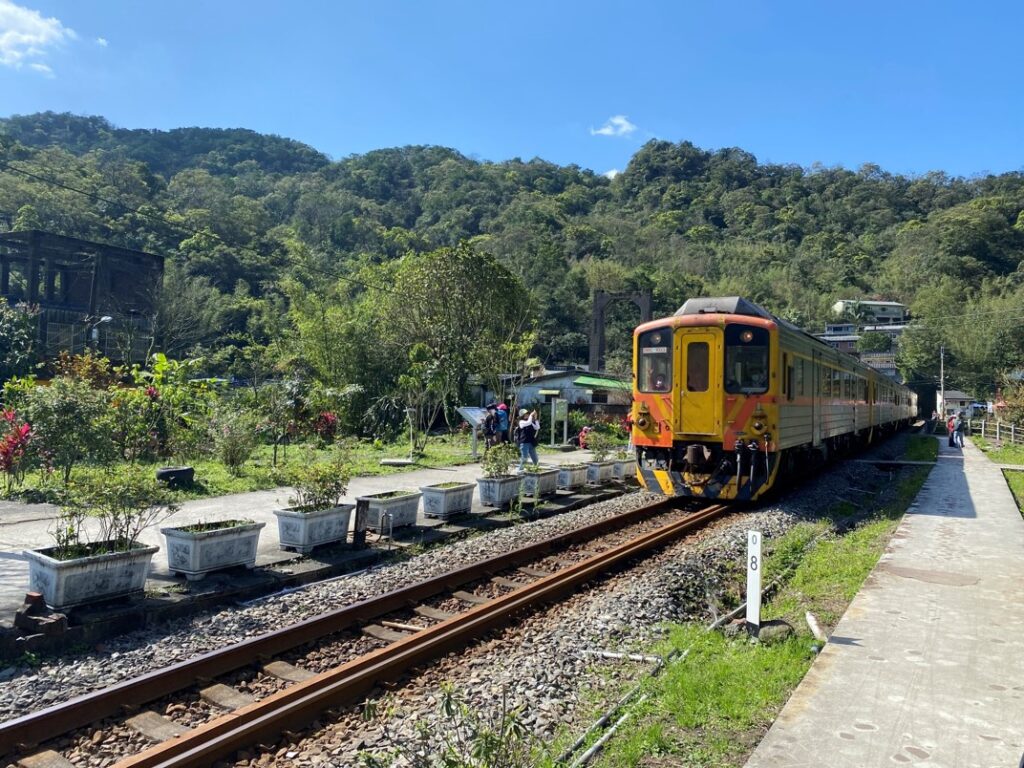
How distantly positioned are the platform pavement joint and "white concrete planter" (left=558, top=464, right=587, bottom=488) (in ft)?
6.79

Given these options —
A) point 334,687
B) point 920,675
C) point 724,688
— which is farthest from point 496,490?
point 920,675

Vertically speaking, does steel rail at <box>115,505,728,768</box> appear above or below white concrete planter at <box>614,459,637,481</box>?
below

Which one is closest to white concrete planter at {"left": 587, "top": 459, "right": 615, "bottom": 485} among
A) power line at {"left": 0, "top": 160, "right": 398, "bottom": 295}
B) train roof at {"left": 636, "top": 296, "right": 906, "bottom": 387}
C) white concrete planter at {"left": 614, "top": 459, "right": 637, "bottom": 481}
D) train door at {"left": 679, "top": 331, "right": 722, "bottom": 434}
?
white concrete planter at {"left": 614, "top": 459, "right": 637, "bottom": 481}

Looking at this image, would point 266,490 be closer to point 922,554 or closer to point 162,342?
point 922,554

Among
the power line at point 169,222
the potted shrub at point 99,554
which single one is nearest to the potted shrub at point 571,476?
the potted shrub at point 99,554

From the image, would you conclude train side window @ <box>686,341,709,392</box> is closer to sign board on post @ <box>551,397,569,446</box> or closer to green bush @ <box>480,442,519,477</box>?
green bush @ <box>480,442,519,477</box>

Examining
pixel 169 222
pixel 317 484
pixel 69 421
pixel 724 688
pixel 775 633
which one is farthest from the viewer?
pixel 169 222

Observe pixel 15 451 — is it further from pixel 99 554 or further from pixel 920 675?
pixel 920 675

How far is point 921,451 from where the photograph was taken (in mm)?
23844

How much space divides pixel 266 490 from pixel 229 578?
20.3ft

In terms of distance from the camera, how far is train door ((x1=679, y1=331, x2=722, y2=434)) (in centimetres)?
1110

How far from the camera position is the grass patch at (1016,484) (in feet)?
42.6

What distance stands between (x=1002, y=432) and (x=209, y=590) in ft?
114

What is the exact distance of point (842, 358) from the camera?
623 inches
